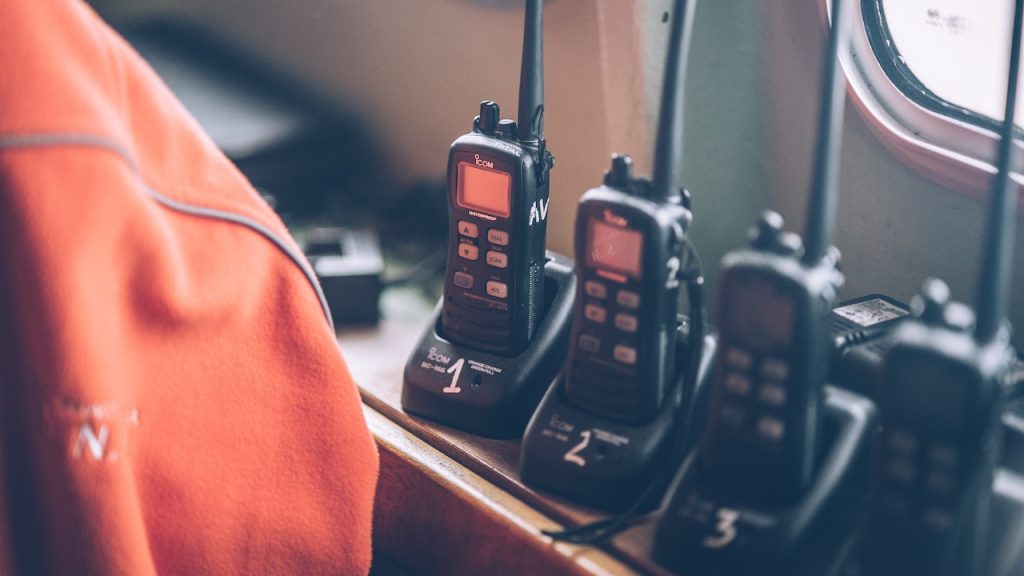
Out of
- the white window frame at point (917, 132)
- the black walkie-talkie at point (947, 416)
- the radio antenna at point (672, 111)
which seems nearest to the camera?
the black walkie-talkie at point (947, 416)

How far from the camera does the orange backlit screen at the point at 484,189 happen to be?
730 mm

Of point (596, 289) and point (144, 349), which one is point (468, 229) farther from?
point (144, 349)

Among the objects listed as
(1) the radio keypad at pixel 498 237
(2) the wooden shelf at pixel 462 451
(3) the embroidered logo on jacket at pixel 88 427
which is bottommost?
(2) the wooden shelf at pixel 462 451

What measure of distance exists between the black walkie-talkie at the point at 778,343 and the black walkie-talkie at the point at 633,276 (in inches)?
2.8

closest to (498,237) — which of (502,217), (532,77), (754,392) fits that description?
(502,217)

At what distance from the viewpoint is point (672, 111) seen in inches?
24.6

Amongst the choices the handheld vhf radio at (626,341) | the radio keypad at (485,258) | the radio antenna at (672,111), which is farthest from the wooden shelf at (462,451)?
the radio antenna at (672,111)

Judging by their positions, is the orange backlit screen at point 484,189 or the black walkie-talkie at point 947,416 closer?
the black walkie-talkie at point 947,416

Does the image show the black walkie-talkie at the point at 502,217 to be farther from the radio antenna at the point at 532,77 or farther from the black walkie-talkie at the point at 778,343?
the black walkie-talkie at the point at 778,343

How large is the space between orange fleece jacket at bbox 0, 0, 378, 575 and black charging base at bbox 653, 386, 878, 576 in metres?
0.25

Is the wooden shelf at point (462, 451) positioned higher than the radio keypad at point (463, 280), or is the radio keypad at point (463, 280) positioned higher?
A: the radio keypad at point (463, 280)

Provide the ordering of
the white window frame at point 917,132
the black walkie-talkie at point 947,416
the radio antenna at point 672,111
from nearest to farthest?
the black walkie-talkie at point 947,416 → the radio antenna at point 672,111 → the white window frame at point 917,132

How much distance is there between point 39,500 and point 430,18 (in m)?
0.72

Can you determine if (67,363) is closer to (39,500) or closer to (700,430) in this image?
(39,500)
